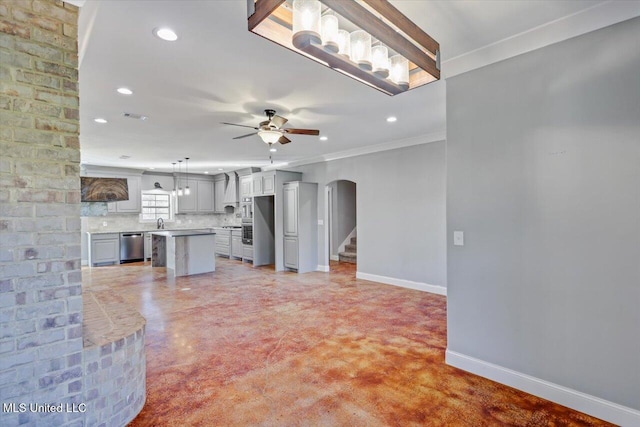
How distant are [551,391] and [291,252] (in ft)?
17.6

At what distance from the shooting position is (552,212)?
7.36ft

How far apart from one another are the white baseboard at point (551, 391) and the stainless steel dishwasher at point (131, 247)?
28.0 feet

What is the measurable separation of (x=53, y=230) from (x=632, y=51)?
12.0 feet

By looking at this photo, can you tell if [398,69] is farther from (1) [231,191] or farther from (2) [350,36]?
(1) [231,191]

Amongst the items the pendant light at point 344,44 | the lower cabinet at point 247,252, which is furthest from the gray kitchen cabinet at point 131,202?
the pendant light at point 344,44

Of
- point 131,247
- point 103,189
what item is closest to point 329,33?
point 103,189

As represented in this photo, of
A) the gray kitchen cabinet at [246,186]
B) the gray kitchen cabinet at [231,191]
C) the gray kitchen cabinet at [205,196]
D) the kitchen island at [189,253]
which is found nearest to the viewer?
the kitchen island at [189,253]

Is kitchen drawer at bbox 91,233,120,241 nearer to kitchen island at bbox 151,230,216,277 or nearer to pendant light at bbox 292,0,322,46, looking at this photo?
kitchen island at bbox 151,230,216,277

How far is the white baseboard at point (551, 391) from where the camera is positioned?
1968 millimetres

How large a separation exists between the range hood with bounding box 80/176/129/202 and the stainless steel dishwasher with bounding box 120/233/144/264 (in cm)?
104

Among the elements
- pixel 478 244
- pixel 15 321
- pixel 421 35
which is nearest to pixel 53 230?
pixel 15 321

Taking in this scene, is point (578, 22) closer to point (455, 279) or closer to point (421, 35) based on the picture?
point (421, 35)

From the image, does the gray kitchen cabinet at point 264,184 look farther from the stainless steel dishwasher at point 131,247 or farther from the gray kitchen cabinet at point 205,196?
the stainless steel dishwasher at point 131,247

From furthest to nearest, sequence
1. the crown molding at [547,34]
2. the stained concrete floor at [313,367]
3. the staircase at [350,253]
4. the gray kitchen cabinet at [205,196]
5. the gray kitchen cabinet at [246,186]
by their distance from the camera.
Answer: the gray kitchen cabinet at [205,196], the staircase at [350,253], the gray kitchen cabinet at [246,186], the stained concrete floor at [313,367], the crown molding at [547,34]
